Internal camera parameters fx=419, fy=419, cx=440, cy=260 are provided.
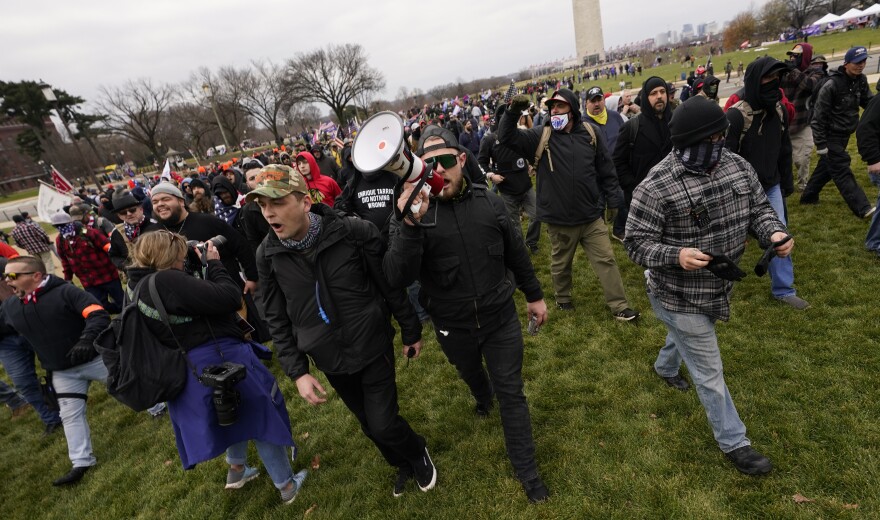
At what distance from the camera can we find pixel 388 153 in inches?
74.5

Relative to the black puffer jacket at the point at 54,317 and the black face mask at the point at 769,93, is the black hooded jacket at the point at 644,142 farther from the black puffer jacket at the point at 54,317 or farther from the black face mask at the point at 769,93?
the black puffer jacket at the point at 54,317

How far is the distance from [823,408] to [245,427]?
406 cm

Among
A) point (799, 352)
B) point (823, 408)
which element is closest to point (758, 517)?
point (823, 408)

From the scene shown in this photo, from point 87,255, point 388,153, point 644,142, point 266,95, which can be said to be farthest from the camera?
point 266,95

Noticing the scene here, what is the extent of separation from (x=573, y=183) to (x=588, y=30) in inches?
2898

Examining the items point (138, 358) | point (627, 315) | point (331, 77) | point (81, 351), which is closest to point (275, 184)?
point (138, 358)

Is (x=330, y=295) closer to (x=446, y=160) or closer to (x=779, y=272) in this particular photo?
(x=446, y=160)

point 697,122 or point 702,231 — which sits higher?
point 697,122

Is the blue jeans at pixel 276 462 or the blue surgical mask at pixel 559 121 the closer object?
the blue jeans at pixel 276 462

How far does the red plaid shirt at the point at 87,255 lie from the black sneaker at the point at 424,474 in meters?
5.43

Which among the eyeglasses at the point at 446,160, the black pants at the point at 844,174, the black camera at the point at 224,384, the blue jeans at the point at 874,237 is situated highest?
the eyeglasses at the point at 446,160

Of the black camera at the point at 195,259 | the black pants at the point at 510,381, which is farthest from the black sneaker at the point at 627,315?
the black camera at the point at 195,259

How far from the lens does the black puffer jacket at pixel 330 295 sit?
246 centimetres

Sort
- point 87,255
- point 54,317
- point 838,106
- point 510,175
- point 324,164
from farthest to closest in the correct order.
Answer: point 324,164, point 510,175, point 87,255, point 838,106, point 54,317
